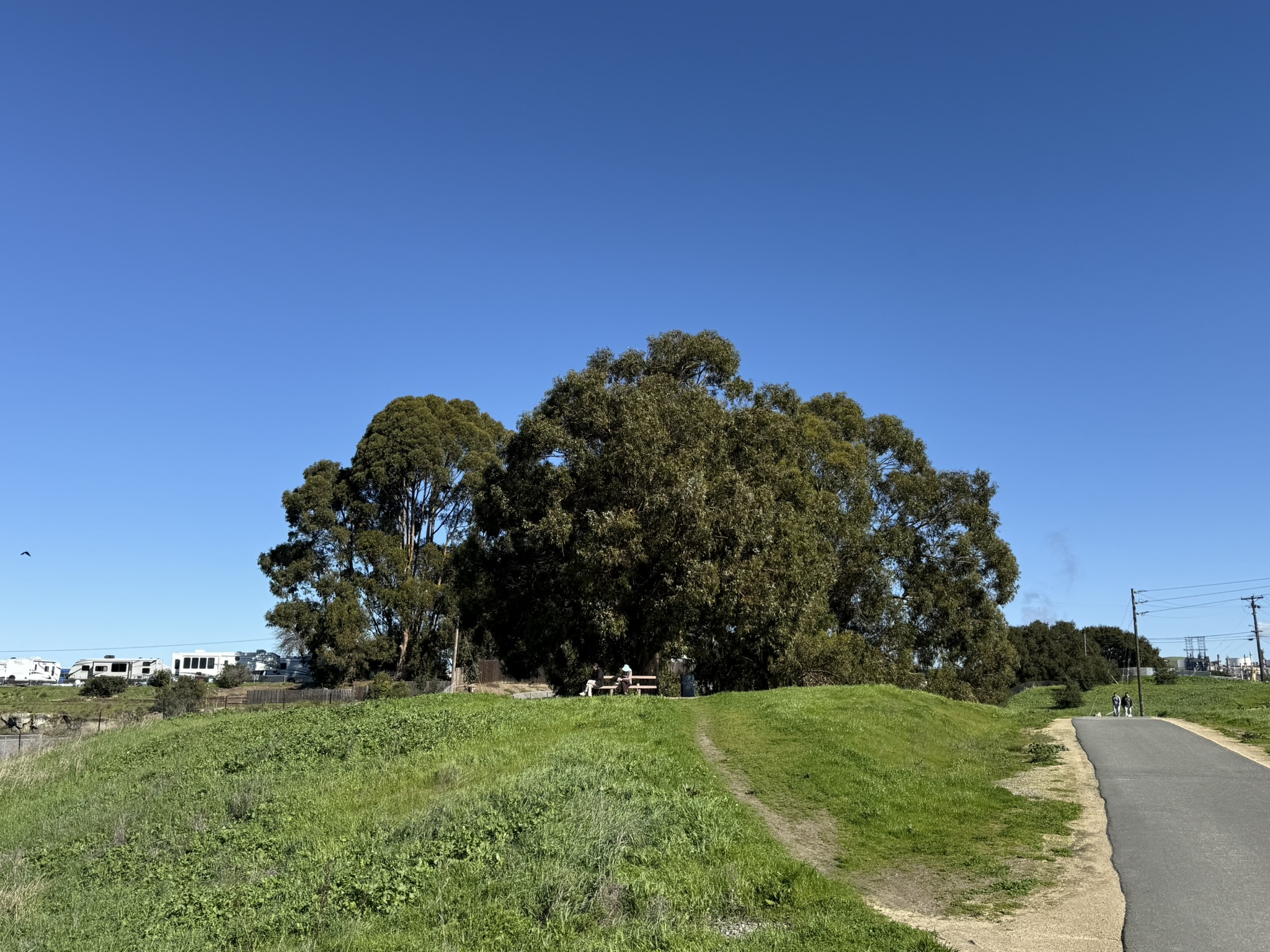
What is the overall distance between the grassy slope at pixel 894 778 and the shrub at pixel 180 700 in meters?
29.6

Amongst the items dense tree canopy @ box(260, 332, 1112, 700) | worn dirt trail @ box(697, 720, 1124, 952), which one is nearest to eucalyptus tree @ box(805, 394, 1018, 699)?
dense tree canopy @ box(260, 332, 1112, 700)

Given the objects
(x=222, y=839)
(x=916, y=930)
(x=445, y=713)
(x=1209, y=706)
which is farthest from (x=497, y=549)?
(x=1209, y=706)

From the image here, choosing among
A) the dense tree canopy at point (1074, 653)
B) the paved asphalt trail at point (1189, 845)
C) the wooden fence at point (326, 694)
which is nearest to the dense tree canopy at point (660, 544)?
the wooden fence at point (326, 694)

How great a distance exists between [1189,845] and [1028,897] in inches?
124

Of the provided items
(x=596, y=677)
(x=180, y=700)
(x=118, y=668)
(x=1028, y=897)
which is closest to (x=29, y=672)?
(x=118, y=668)

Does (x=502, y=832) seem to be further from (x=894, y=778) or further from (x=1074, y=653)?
(x=1074, y=653)

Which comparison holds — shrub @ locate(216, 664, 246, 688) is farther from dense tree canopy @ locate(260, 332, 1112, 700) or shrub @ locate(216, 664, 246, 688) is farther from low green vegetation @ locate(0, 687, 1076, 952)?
low green vegetation @ locate(0, 687, 1076, 952)

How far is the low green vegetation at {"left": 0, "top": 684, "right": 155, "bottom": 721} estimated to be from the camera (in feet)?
170

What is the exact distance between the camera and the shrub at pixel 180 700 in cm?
4391

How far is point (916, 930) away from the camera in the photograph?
8.70m

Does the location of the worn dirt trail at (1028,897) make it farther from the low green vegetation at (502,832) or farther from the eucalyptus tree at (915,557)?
the eucalyptus tree at (915,557)

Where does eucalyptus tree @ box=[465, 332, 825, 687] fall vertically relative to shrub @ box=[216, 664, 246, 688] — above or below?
above

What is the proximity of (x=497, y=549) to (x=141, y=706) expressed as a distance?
1294 inches

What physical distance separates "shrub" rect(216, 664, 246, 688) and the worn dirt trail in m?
71.6
